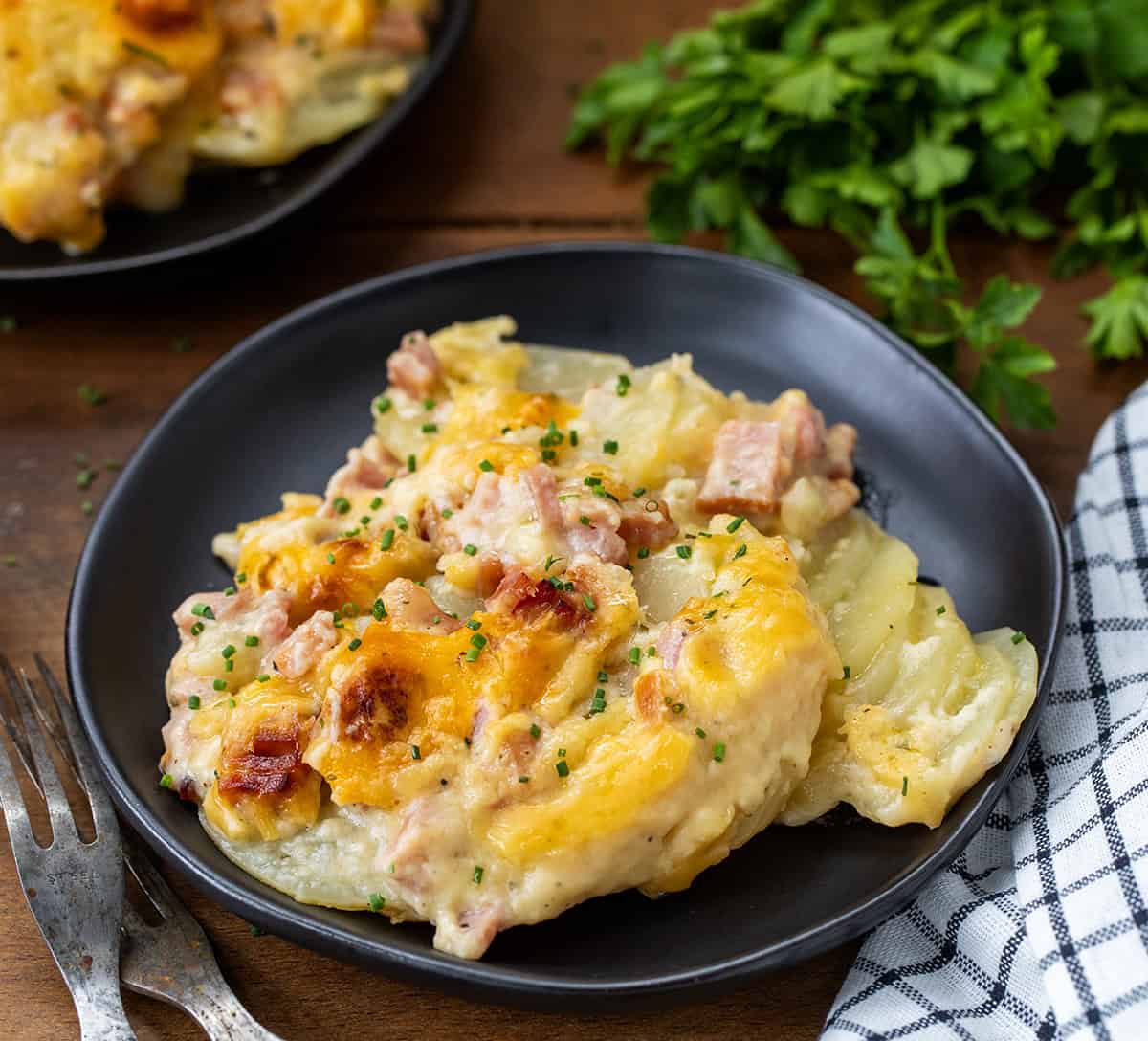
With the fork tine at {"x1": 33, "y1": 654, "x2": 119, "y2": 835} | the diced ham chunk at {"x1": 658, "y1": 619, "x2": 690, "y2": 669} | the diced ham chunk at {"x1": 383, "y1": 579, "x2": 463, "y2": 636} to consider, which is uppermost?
the diced ham chunk at {"x1": 658, "y1": 619, "x2": 690, "y2": 669}

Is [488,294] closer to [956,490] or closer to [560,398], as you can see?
[560,398]

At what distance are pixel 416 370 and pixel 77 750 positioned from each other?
61.1 inches

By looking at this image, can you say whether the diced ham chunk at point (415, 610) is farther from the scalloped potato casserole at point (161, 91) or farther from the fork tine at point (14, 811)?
the scalloped potato casserole at point (161, 91)

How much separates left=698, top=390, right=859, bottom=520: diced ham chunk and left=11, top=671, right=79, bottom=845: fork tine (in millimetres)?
1952

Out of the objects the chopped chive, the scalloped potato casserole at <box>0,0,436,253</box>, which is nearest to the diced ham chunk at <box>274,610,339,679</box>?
the scalloped potato casserole at <box>0,0,436,253</box>

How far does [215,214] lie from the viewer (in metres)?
5.46

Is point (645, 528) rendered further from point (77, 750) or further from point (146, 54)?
point (146, 54)

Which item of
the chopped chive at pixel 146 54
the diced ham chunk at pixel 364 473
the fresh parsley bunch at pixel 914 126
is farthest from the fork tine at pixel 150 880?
the fresh parsley bunch at pixel 914 126

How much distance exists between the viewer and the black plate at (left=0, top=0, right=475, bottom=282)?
17.0ft

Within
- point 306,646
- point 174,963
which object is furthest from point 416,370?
point 174,963

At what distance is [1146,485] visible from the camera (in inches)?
171

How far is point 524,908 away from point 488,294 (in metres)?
2.50

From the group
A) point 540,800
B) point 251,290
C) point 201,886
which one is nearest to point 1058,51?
point 251,290

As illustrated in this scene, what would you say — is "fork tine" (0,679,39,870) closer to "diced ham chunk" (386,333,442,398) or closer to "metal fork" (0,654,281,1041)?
Result: "metal fork" (0,654,281,1041)
